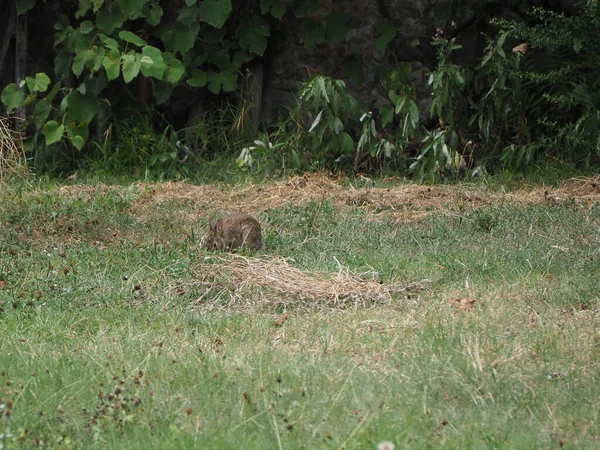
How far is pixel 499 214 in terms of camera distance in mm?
5938

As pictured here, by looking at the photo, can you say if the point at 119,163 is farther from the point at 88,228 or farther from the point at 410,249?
the point at 410,249

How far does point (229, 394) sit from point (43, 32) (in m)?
7.07


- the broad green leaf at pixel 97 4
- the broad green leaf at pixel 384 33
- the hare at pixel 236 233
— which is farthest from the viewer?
the broad green leaf at pixel 384 33

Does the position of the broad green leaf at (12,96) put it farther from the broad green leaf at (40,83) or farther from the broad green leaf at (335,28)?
the broad green leaf at (335,28)

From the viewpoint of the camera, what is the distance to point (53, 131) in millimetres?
7938

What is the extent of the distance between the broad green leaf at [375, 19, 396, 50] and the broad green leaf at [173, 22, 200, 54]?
1652 millimetres

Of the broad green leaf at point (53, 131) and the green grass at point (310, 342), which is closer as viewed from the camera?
the green grass at point (310, 342)

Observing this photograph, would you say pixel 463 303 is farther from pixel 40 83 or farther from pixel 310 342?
pixel 40 83

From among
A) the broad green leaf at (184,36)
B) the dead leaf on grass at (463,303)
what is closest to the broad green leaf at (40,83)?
the broad green leaf at (184,36)

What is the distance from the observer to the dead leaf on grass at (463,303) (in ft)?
13.2

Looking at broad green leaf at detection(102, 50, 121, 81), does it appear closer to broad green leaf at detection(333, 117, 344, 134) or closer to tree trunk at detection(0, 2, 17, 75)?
tree trunk at detection(0, 2, 17, 75)

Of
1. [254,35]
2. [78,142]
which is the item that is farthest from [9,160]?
[254,35]

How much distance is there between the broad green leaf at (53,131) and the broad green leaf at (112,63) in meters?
0.65

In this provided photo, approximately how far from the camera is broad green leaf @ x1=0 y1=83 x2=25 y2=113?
808 centimetres
